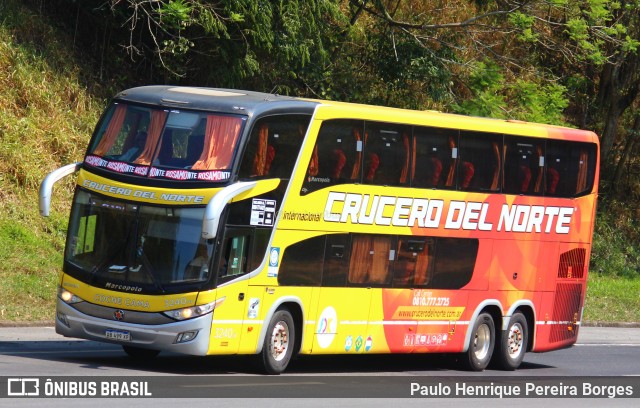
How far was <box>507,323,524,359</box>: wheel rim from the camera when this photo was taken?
2080 cm

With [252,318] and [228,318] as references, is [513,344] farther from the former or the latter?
[228,318]

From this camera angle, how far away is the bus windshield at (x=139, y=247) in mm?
15367

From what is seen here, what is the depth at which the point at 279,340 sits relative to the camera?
1650 cm

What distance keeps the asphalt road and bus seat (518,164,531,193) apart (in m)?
3.25

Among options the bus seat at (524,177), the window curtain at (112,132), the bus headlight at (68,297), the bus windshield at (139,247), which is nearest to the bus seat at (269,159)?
the bus windshield at (139,247)

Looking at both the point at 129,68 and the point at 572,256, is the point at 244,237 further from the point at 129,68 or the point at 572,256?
the point at 129,68

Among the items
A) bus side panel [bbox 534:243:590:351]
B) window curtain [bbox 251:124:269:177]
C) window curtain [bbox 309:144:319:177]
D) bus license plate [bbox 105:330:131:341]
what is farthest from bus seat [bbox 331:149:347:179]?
bus side panel [bbox 534:243:590:351]

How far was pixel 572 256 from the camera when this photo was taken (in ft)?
71.2

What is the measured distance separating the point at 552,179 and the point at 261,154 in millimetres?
7139

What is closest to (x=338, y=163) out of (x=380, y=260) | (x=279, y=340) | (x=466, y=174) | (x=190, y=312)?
(x=380, y=260)

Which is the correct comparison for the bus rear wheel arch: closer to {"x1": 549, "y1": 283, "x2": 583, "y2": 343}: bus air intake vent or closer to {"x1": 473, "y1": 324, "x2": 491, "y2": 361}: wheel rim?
{"x1": 473, "y1": 324, "x2": 491, "y2": 361}: wheel rim

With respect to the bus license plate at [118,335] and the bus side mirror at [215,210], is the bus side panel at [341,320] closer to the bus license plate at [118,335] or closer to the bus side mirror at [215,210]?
the bus side mirror at [215,210]

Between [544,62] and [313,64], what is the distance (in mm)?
12337

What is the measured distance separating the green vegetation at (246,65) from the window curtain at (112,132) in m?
6.49
